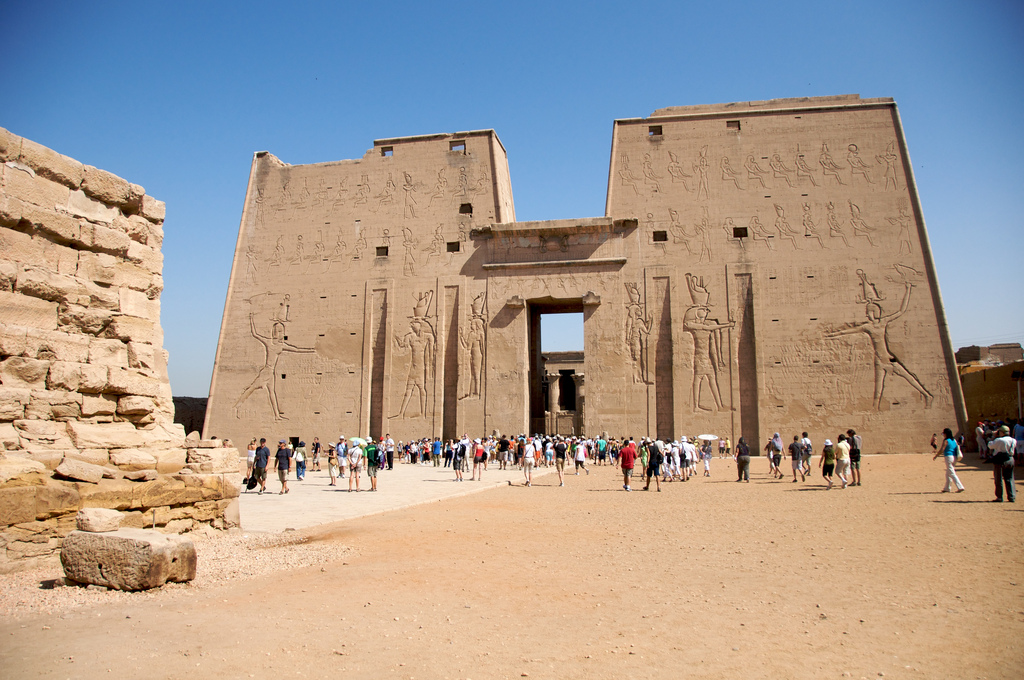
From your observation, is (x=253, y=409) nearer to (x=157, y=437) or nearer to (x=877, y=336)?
(x=157, y=437)

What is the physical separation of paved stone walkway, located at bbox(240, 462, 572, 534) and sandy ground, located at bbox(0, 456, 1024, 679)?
127 cm

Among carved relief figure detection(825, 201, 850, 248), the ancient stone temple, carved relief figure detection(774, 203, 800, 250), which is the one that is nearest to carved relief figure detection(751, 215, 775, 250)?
the ancient stone temple

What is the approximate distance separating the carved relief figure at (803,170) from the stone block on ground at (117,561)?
22.3 meters

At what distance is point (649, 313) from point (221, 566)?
1805 centimetres

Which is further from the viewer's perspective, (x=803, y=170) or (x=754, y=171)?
(x=754, y=171)

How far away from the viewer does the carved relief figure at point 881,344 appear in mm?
A: 20094

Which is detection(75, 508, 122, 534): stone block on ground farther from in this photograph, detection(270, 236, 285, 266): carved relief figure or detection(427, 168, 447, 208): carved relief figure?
detection(270, 236, 285, 266): carved relief figure

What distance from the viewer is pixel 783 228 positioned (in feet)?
71.1

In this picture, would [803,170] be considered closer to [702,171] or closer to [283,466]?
[702,171]

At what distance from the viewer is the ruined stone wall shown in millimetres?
4801

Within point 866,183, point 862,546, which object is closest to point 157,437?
point 862,546

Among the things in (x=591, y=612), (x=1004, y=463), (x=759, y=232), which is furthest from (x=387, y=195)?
(x=591, y=612)

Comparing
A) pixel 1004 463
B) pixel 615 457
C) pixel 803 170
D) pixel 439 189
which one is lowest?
pixel 1004 463

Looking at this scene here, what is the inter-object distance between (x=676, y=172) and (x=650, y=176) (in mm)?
877
